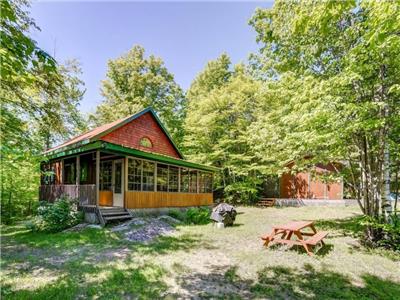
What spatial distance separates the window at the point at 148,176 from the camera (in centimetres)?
1225

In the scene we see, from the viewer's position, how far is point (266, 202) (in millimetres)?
21344

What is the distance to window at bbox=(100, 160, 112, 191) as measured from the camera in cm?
1226

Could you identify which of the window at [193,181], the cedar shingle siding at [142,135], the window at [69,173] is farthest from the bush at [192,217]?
the window at [69,173]

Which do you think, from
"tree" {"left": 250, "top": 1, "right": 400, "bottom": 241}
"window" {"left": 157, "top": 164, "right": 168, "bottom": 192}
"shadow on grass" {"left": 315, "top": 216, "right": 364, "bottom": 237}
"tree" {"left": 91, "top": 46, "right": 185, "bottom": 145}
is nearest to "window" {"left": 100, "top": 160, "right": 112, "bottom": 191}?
"window" {"left": 157, "top": 164, "right": 168, "bottom": 192}

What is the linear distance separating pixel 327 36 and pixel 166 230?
8622 millimetres

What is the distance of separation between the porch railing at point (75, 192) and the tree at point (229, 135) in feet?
36.5

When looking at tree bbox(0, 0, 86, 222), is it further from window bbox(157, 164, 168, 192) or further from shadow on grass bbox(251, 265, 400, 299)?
window bbox(157, 164, 168, 192)

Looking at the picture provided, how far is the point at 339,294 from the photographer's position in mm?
4148

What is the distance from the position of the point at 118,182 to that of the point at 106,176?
1.11 meters

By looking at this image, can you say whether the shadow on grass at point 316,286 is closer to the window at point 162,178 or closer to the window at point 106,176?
the window at point 162,178

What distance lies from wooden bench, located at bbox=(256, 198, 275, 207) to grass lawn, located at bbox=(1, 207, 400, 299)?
1288cm

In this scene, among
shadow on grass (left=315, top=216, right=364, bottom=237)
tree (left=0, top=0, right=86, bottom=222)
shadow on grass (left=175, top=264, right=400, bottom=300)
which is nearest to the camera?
tree (left=0, top=0, right=86, bottom=222)

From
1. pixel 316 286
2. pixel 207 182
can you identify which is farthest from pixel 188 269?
pixel 207 182

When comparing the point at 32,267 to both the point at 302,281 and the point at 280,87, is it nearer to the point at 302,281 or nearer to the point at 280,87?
the point at 302,281
